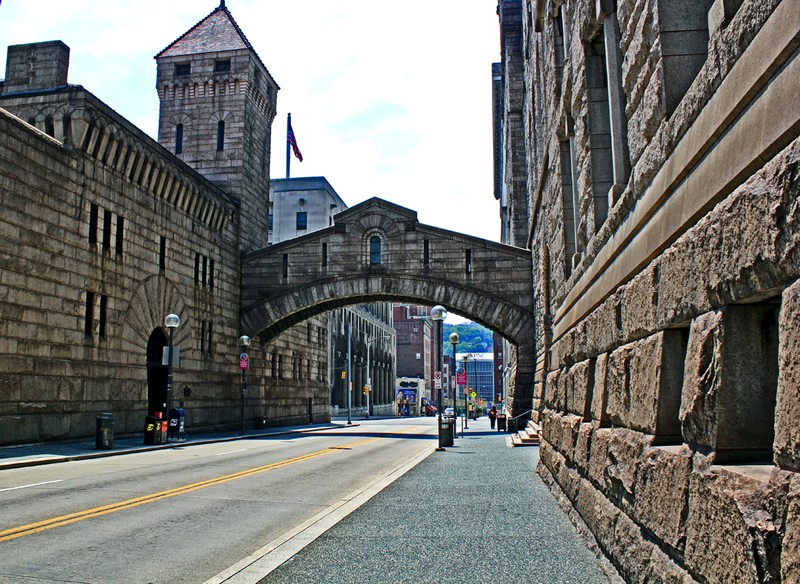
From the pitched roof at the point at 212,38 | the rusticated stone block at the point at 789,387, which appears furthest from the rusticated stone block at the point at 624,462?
the pitched roof at the point at 212,38

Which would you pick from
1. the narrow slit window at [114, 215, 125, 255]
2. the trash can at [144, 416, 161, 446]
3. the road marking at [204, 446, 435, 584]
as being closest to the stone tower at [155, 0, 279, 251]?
the narrow slit window at [114, 215, 125, 255]

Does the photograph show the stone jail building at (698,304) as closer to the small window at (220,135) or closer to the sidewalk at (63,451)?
the sidewalk at (63,451)

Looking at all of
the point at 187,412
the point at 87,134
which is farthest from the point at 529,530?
the point at 187,412

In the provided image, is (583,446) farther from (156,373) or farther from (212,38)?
(212,38)

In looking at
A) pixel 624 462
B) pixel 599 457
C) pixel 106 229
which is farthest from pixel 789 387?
pixel 106 229

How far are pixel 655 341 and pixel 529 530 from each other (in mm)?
3840

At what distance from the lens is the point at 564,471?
8836mm

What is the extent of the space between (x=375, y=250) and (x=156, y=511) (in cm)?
2854

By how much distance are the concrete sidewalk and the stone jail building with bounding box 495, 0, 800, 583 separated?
18.9 inches

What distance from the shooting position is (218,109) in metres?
38.1

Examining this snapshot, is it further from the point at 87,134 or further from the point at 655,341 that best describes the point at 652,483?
the point at 87,134

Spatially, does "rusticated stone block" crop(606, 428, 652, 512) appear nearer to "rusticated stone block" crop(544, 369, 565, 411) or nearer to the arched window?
"rusticated stone block" crop(544, 369, 565, 411)

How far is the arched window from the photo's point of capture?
3712 centimetres

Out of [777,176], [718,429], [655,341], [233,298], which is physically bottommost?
[718,429]
